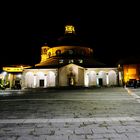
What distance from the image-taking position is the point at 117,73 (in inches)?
2172

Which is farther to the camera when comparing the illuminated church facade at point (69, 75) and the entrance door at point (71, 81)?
the entrance door at point (71, 81)

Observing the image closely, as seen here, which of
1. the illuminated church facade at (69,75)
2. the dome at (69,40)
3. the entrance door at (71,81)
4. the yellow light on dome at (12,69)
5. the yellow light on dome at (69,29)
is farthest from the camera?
the yellow light on dome at (69,29)

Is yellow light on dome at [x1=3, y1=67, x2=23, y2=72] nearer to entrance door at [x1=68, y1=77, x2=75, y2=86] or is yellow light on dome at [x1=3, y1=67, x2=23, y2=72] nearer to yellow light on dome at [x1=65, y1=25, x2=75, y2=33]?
yellow light on dome at [x1=65, y1=25, x2=75, y2=33]

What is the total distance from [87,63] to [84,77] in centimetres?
488

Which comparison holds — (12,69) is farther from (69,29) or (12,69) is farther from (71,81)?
(71,81)

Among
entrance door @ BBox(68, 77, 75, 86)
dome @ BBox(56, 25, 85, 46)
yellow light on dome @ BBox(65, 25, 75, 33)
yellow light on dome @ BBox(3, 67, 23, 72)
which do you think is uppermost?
yellow light on dome @ BBox(65, 25, 75, 33)

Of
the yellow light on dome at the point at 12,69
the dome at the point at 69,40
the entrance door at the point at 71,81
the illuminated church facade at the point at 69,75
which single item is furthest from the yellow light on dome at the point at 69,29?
the entrance door at the point at 71,81

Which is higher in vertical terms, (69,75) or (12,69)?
(12,69)

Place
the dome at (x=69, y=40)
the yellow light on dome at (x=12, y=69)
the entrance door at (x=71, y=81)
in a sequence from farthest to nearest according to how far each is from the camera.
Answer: the yellow light on dome at (x=12, y=69)
the dome at (x=69, y=40)
the entrance door at (x=71, y=81)

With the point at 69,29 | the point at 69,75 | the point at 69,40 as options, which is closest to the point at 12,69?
the point at 69,40

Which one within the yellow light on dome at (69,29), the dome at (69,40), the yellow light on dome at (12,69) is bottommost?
the yellow light on dome at (12,69)

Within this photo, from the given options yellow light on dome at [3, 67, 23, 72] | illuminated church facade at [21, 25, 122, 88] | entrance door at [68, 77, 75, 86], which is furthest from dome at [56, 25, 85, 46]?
yellow light on dome at [3, 67, 23, 72]

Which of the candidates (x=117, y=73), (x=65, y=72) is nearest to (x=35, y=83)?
(x=65, y=72)

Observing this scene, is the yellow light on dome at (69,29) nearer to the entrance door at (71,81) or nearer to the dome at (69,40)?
the dome at (69,40)
